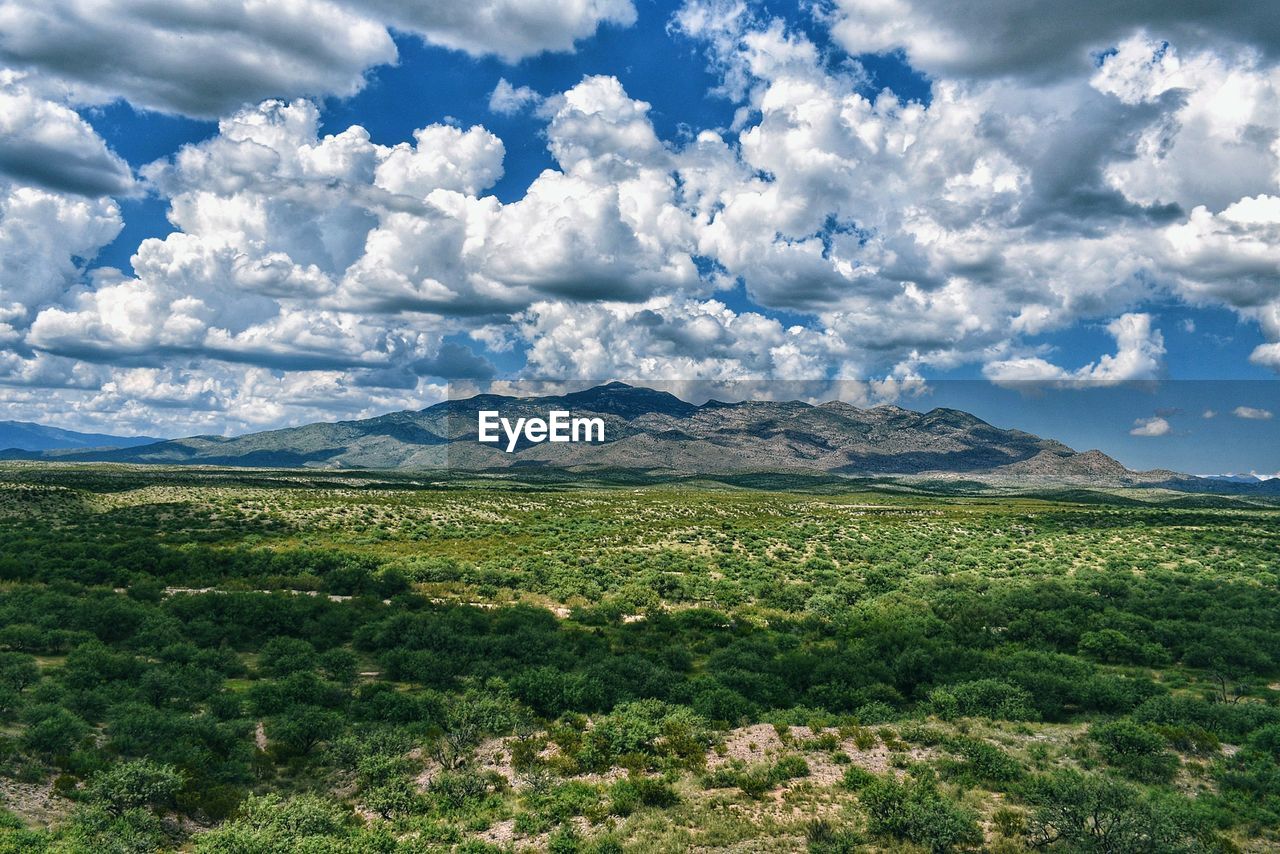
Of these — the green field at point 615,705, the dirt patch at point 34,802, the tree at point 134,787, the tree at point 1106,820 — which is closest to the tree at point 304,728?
the green field at point 615,705

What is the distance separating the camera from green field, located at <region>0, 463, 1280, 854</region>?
60.1 ft

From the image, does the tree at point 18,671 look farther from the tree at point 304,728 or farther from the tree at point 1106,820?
the tree at point 1106,820

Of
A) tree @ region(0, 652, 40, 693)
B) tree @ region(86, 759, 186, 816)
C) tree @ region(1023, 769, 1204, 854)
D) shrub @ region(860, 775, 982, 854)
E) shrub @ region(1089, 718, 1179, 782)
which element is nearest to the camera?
tree @ region(1023, 769, 1204, 854)

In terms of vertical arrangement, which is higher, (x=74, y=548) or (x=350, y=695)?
(x=74, y=548)

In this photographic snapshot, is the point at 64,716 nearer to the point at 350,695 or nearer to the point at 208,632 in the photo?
the point at 350,695

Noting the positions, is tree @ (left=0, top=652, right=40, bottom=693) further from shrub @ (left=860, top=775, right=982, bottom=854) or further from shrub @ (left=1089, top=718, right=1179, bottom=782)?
shrub @ (left=1089, top=718, right=1179, bottom=782)

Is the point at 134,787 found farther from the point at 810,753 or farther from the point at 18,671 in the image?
the point at 810,753

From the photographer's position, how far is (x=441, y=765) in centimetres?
2269

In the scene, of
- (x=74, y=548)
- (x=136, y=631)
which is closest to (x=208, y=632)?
(x=136, y=631)

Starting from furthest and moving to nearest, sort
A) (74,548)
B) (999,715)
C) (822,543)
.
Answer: (822,543) → (74,548) → (999,715)

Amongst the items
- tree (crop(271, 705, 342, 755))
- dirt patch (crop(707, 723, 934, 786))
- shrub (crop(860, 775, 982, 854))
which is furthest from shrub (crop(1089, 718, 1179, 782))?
tree (crop(271, 705, 342, 755))

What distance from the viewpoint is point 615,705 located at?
90.0ft

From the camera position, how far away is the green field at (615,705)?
18312 mm

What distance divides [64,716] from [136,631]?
38.7ft
